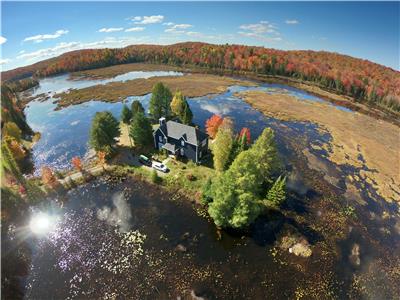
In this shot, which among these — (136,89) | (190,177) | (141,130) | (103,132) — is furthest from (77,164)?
(136,89)

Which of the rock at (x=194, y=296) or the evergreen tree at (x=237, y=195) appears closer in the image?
the rock at (x=194, y=296)

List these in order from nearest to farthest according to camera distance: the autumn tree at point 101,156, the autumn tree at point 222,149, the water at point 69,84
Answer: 1. the autumn tree at point 222,149
2. the autumn tree at point 101,156
3. the water at point 69,84

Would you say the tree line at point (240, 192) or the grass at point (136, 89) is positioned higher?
the tree line at point (240, 192)

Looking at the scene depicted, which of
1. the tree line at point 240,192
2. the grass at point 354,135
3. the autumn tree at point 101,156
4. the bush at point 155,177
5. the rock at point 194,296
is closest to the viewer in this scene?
the rock at point 194,296

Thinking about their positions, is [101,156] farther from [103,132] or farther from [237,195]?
[237,195]

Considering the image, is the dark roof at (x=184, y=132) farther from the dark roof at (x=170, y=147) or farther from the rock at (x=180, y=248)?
the rock at (x=180, y=248)

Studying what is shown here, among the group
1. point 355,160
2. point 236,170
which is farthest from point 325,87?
point 236,170

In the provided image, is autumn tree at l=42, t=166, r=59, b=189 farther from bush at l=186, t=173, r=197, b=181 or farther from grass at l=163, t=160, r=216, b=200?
bush at l=186, t=173, r=197, b=181

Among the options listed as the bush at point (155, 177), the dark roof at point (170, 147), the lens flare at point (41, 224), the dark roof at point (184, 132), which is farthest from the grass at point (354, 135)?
the lens flare at point (41, 224)
